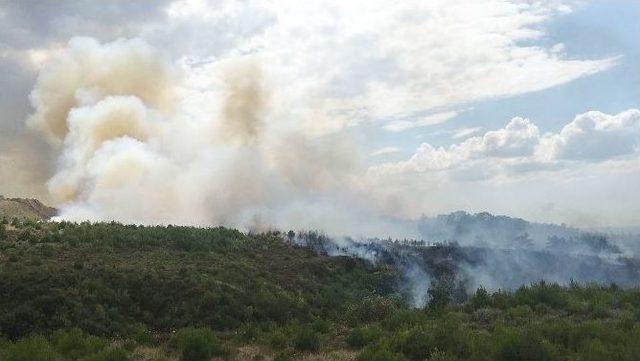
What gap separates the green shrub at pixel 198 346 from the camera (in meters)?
16.0

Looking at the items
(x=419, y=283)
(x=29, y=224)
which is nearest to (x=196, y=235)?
(x=29, y=224)

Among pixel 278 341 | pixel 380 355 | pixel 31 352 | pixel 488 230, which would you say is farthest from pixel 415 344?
pixel 488 230

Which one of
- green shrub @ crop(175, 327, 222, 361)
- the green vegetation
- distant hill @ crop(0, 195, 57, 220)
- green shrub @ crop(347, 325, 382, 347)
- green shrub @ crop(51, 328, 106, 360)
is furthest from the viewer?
distant hill @ crop(0, 195, 57, 220)

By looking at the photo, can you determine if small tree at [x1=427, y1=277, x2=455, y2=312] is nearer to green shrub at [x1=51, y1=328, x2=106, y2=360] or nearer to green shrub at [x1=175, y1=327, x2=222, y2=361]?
green shrub at [x1=175, y1=327, x2=222, y2=361]

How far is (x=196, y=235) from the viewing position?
131ft

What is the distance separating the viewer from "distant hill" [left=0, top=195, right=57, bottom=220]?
70.5 m

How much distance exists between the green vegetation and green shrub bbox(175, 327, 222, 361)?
54 millimetres

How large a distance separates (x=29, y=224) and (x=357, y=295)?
25304 millimetres

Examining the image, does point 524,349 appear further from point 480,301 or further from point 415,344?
point 480,301

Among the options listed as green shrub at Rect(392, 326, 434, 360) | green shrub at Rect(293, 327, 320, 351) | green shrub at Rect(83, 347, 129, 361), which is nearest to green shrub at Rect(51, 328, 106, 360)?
green shrub at Rect(83, 347, 129, 361)

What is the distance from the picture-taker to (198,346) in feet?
54.4

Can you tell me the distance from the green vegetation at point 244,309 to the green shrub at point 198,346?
54mm

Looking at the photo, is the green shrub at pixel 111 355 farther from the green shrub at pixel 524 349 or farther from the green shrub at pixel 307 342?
the green shrub at pixel 524 349

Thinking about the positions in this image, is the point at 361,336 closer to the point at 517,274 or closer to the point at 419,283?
the point at 419,283
